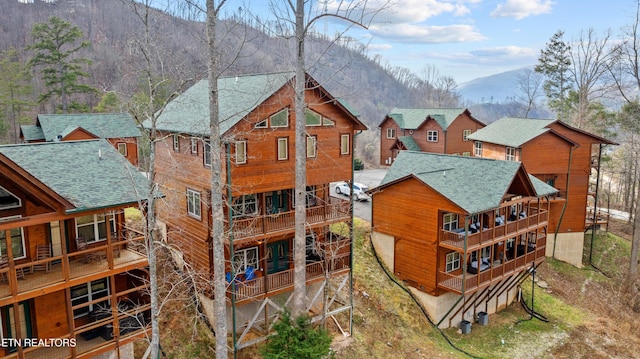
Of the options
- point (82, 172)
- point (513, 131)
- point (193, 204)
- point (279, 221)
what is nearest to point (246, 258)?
point (279, 221)

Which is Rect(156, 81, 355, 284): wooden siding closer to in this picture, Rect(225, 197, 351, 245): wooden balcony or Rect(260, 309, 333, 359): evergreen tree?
Rect(225, 197, 351, 245): wooden balcony

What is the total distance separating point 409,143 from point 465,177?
26.6 metres

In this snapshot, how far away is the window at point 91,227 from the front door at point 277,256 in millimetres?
7485

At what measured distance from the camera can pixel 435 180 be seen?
23828 mm

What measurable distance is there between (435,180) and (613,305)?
59.5 ft

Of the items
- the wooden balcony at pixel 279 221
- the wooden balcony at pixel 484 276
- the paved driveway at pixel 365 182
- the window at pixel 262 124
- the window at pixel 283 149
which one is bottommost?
the wooden balcony at pixel 484 276

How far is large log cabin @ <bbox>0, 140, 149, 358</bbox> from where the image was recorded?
44.0 feet

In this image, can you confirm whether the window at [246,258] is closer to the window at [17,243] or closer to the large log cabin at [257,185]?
the large log cabin at [257,185]

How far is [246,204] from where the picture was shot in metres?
20.4

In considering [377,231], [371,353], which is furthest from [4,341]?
[377,231]

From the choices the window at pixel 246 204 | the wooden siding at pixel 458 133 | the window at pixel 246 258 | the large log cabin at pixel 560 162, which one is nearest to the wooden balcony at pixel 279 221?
the window at pixel 246 204

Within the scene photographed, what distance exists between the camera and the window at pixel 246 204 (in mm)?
19953

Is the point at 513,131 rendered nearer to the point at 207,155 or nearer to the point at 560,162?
the point at 560,162

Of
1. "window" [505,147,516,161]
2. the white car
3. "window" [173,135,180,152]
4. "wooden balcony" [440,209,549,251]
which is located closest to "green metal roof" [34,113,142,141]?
"window" [173,135,180,152]
